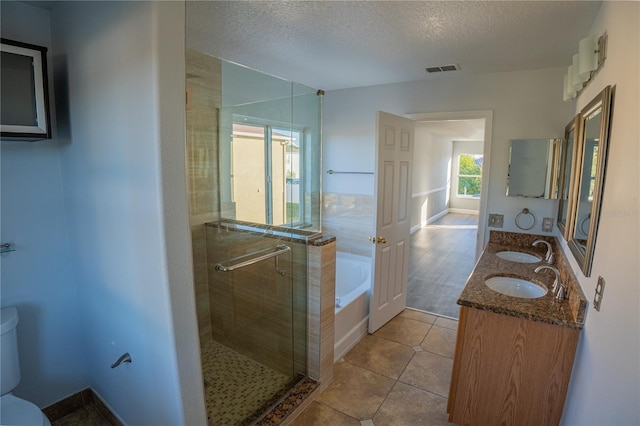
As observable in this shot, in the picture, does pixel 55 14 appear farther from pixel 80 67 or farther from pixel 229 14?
pixel 229 14

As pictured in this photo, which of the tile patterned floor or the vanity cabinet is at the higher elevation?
the vanity cabinet

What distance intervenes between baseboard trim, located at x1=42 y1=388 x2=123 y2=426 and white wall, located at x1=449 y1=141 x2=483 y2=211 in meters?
10.2

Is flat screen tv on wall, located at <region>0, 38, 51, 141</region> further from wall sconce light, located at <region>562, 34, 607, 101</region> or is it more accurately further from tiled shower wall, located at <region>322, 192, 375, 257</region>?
tiled shower wall, located at <region>322, 192, 375, 257</region>

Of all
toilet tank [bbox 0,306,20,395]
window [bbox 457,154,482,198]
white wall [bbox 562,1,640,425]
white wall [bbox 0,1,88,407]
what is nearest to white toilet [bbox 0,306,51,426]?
toilet tank [bbox 0,306,20,395]

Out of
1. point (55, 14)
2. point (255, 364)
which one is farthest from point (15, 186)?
point (255, 364)

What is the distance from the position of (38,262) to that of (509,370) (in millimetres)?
2661

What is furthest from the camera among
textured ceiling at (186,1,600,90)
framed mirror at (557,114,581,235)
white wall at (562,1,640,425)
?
framed mirror at (557,114,581,235)

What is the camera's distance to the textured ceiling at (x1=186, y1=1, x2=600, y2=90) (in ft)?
5.97

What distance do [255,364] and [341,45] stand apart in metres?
→ 2.41

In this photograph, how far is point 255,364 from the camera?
238 cm

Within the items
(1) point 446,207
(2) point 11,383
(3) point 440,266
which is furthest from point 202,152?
(1) point 446,207

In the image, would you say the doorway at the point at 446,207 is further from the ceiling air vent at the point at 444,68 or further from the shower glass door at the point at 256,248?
the shower glass door at the point at 256,248

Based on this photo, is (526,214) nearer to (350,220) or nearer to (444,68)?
(444,68)

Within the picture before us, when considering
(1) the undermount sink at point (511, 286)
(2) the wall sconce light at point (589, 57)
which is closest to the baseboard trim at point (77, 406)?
(1) the undermount sink at point (511, 286)
